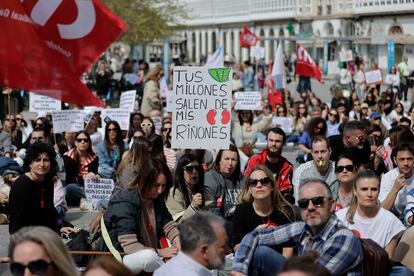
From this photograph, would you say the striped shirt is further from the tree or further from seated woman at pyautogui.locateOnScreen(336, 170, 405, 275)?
the tree

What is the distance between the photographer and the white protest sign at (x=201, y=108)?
10.3 meters

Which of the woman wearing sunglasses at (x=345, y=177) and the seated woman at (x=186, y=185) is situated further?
the seated woman at (x=186, y=185)

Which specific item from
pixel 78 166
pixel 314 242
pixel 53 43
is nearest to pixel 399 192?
pixel 314 242

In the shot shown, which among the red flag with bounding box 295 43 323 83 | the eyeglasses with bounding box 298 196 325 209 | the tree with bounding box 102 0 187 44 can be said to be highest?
the tree with bounding box 102 0 187 44

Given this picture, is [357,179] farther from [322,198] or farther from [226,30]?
[226,30]

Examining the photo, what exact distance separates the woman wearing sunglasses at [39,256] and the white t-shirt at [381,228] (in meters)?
2.95

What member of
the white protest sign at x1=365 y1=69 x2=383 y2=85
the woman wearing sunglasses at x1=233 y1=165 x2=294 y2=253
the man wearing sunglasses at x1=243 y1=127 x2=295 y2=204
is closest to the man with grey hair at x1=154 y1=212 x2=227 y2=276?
the woman wearing sunglasses at x1=233 y1=165 x2=294 y2=253

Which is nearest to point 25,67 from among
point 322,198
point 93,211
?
point 93,211

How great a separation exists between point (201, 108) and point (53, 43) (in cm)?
215

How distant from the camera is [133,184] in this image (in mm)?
7344

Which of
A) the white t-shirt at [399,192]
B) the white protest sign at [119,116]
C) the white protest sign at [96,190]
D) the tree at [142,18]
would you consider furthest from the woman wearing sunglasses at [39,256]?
the tree at [142,18]

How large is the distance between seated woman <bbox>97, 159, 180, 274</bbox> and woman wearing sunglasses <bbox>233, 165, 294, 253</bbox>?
0.61 m

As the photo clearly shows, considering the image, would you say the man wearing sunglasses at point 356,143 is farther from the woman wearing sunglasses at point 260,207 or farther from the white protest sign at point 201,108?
the woman wearing sunglasses at point 260,207

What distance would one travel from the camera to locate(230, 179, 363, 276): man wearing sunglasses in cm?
612
